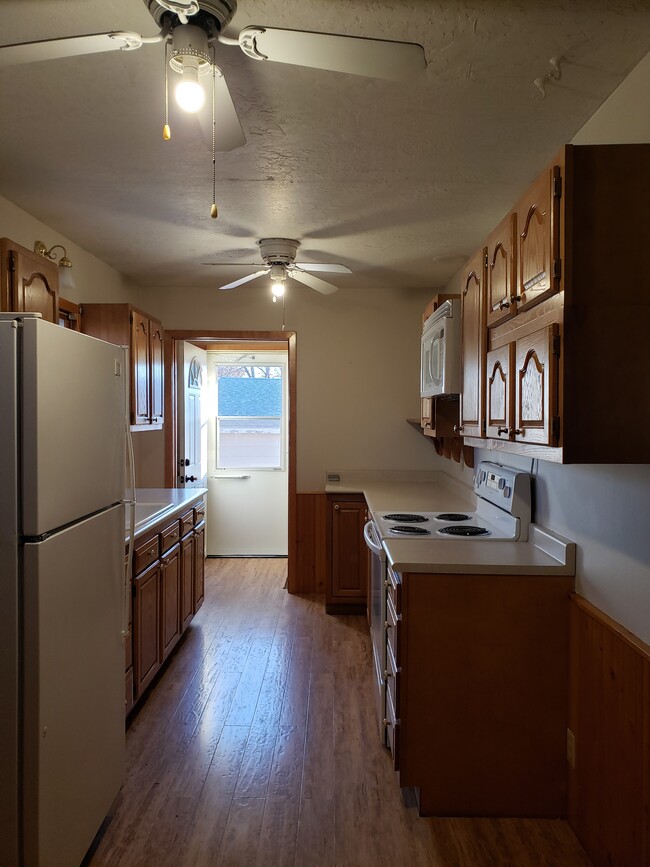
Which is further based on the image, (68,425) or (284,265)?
(284,265)

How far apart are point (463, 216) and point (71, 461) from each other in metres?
2.33

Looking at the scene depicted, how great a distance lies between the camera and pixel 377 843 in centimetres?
195

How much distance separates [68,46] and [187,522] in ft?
9.04

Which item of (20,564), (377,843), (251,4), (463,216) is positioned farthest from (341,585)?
(251,4)

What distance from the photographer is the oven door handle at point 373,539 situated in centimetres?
266

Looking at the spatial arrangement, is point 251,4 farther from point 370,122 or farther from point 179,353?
point 179,353

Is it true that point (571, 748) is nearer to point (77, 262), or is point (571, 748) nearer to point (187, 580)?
point (187, 580)

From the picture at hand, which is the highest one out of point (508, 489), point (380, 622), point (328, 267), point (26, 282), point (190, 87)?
point (328, 267)

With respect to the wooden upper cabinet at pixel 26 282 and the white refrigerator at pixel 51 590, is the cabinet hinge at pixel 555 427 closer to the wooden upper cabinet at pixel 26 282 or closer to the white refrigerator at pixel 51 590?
the white refrigerator at pixel 51 590

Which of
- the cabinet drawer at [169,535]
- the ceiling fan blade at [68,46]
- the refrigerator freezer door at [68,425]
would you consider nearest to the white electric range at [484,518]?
the cabinet drawer at [169,535]

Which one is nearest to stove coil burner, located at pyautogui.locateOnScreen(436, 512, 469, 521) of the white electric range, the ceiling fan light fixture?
the white electric range

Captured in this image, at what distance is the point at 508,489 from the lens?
255 centimetres

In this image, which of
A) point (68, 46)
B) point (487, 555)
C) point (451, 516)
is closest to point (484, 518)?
point (451, 516)

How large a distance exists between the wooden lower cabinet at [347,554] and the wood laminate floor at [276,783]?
0.57 meters
